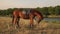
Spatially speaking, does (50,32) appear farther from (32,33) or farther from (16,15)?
(16,15)

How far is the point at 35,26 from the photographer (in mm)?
12219

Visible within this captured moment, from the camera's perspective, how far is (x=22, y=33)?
9820mm

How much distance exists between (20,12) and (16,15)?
38 centimetres

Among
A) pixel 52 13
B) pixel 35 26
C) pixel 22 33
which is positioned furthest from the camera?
pixel 52 13

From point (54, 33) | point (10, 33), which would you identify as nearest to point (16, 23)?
point (10, 33)

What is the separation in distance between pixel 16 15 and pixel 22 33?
3.29 meters

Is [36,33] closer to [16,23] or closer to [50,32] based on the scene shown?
[50,32]

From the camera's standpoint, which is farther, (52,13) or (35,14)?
(52,13)

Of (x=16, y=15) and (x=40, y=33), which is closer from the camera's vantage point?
(x=40, y=33)

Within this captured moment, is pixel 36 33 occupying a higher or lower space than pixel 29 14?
lower

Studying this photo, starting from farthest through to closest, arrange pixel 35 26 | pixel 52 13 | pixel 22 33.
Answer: pixel 52 13 → pixel 35 26 → pixel 22 33

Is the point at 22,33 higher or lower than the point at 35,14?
lower

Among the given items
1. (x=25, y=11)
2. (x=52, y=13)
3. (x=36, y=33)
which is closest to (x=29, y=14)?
(x=25, y=11)

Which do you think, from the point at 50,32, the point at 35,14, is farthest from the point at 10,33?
the point at 35,14
